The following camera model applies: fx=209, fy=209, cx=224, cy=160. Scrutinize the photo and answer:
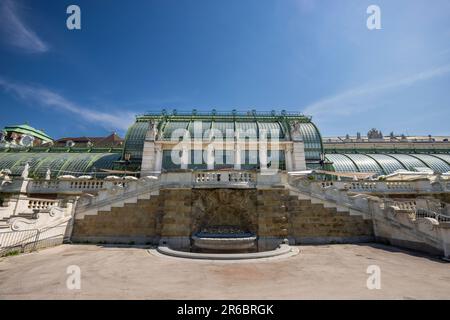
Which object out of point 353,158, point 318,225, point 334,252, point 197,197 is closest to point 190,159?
point 197,197

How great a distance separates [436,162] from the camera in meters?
28.7

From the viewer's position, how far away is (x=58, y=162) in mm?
28156

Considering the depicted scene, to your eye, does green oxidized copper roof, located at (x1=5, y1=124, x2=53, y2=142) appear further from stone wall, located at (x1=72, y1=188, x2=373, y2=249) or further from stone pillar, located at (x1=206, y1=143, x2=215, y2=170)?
stone wall, located at (x1=72, y1=188, x2=373, y2=249)

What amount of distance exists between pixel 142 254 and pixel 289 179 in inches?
360

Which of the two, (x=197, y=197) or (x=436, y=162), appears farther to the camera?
(x=436, y=162)

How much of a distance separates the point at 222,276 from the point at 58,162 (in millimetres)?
31185

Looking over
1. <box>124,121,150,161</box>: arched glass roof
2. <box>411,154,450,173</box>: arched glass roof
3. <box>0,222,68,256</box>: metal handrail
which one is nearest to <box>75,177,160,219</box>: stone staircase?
<box>0,222,68,256</box>: metal handrail

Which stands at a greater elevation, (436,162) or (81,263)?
(436,162)

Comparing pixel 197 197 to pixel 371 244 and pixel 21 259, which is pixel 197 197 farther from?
pixel 371 244

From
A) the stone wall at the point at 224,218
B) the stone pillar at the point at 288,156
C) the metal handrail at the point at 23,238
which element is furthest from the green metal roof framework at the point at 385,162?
the metal handrail at the point at 23,238

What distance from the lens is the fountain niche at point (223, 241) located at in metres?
10.5

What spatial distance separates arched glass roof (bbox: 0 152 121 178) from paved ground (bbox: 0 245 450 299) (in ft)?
66.8

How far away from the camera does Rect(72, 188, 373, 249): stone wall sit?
39.1ft

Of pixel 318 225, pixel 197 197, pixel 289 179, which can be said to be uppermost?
pixel 289 179
